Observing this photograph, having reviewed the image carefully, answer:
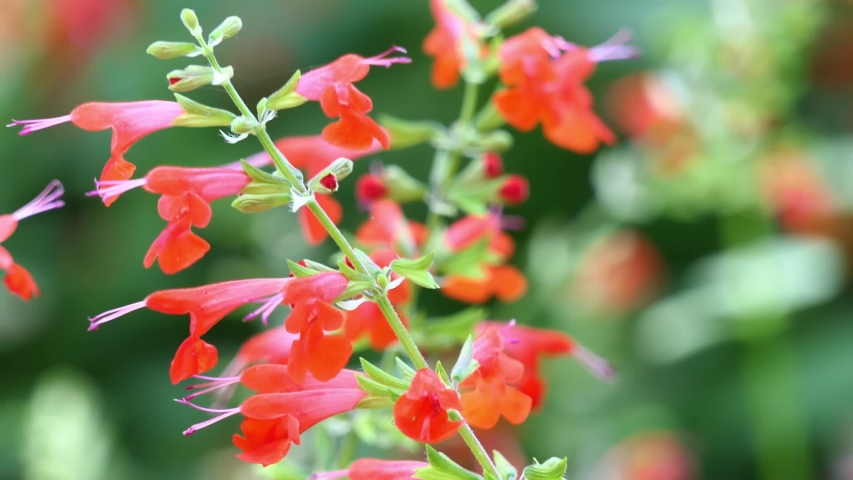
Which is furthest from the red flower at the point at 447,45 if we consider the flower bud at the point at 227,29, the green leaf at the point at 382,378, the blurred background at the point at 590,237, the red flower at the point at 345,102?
the blurred background at the point at 590,237

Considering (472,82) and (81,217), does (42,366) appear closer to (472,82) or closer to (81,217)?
(81,217)

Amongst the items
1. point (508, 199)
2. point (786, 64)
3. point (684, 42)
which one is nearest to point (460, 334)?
point (508, 199)

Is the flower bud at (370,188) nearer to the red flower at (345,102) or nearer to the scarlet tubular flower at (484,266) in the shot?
the scarlet tubular flower at (484,266)

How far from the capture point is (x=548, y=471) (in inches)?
26.6

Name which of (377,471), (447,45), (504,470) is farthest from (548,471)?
(447,45)

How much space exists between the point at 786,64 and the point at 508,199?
3.45ft

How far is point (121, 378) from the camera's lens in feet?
8.36

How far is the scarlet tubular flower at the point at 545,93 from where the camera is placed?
987 millimetres

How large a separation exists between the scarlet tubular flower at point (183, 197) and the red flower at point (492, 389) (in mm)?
239

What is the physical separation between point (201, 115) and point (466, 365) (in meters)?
0.29

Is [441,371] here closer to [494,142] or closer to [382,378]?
[382,378]

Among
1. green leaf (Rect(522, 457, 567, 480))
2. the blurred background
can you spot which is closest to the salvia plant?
green leaf (Rect(522, 457, 567, 480))

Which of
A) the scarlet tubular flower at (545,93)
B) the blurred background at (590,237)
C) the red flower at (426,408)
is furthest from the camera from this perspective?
the blurred background at (590,237)

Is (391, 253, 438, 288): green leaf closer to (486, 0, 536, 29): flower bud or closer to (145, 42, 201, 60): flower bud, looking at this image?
(145, 42, 201, 60): flower bud
